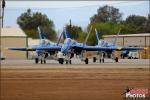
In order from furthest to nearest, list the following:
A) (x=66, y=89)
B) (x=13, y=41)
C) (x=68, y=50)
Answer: (x=13, y=41)
(x=68, y=50)
(x=66, y=89)

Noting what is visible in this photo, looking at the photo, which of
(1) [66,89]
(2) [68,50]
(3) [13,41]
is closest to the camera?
(1) [66,89]

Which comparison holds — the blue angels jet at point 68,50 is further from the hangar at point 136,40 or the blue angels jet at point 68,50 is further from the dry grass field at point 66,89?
the hangar at point 136,40

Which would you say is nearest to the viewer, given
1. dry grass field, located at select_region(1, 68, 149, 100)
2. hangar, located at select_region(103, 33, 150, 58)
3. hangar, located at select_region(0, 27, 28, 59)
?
dry grass field, located at select_region(1, 68, 149, 100)

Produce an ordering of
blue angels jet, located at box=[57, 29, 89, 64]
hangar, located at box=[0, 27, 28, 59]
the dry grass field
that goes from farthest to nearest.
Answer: hangar, located at box=[0, 27, 28, 59], blue angels jet, located at box=[57, 29, 89, 64], the dry grass field

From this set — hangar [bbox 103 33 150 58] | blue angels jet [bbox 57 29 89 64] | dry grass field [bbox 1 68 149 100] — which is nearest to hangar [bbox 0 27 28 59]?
hangar [bbox 103 33 150 58]

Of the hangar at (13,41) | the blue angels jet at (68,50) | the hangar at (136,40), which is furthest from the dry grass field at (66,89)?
the hangar at (136,40)

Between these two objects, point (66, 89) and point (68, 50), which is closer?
point (66, 89)

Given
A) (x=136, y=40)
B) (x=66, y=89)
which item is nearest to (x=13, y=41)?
(x=136, y=40)

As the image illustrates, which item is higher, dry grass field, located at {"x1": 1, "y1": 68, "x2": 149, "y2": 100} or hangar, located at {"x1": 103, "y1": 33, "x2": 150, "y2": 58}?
hangar, located at {"x1": 103, "y1": 33, "x2": 150, "y2": 58}

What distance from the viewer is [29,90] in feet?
84.2

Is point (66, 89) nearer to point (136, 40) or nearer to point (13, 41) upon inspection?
point (13, 41)

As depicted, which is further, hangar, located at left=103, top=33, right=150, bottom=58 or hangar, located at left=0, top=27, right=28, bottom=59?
hangar, located at left=103, top=33, right=150, bottom=58

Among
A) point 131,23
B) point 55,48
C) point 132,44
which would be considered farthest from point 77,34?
point 55,48

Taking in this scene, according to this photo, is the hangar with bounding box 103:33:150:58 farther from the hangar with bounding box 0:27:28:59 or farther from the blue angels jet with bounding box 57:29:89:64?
the blue angels jet with bounding box 57:29:89:64
